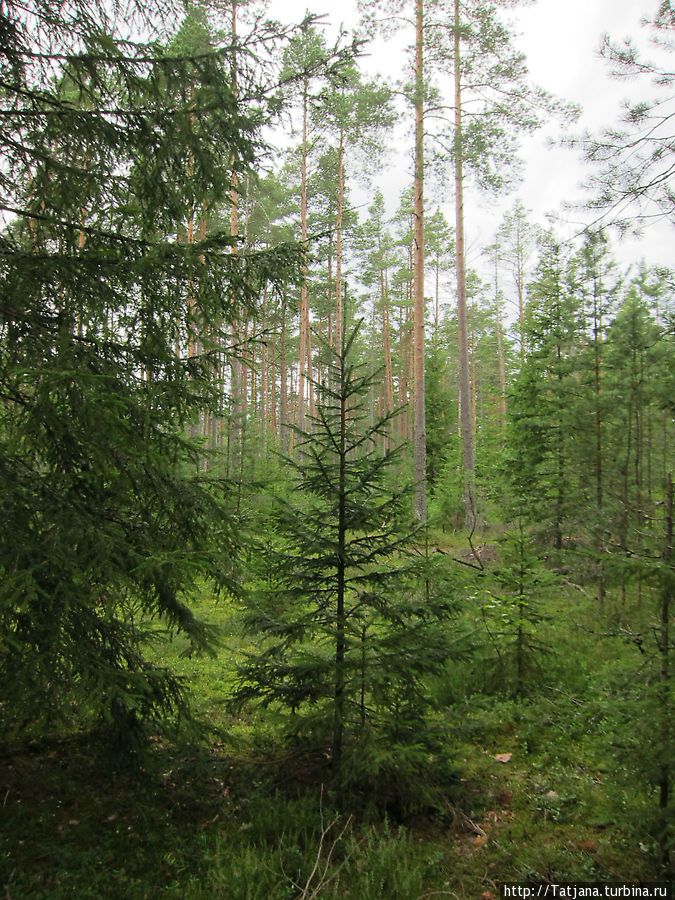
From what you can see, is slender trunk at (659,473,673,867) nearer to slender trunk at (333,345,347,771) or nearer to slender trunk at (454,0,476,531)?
slender trunk at (333,345,347,771)

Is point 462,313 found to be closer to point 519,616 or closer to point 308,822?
point 519,616

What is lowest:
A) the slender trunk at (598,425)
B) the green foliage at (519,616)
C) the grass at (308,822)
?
the grass at (308,822)

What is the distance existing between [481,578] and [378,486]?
2478 millimetres

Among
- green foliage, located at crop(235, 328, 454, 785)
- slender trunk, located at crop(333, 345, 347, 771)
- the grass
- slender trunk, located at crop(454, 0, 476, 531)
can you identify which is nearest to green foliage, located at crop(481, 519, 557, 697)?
the grass

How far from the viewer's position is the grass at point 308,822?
3186mm

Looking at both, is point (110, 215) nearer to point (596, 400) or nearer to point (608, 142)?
point (608, 142)

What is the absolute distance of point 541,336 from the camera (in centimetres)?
1266

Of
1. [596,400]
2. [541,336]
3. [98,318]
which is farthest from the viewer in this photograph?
[541,336]

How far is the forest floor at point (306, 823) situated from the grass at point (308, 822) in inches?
0.5

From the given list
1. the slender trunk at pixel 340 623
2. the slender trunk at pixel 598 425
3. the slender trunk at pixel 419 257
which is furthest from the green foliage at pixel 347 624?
the slender trunk at pixel 419 257

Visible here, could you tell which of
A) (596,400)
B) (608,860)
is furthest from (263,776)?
(596,400)

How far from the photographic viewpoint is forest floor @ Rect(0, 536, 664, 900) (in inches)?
125

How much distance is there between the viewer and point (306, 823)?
3822mm

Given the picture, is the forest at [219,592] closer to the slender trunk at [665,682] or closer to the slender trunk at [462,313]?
the slender trunk at [665,682]
